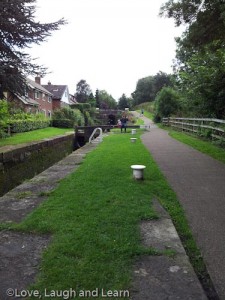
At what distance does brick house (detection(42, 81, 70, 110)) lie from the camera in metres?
61.1

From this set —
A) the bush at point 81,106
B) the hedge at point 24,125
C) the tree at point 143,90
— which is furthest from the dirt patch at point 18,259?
the tree at point 143,90

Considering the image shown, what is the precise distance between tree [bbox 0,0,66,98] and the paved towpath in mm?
9057

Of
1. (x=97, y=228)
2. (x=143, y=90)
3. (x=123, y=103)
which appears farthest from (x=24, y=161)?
(x=143, y=90)

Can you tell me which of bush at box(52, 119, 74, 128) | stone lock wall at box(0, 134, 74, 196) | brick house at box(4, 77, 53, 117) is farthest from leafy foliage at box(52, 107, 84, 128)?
stone lock wall at box(0, 134, 74, 196)

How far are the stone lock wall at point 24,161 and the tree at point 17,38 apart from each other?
11.7 ft

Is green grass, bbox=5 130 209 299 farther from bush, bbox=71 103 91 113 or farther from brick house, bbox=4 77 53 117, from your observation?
bush, bbox=71 103 91 113

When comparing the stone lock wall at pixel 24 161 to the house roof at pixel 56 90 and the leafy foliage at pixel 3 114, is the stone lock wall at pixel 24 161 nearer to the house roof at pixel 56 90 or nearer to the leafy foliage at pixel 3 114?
the leafy foliage at pixel 3 114

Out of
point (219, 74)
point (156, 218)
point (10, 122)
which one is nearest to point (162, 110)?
point (10, 122)

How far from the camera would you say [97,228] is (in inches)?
164

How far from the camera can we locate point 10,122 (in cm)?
2405

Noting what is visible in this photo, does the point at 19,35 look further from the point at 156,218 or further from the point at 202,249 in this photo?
the point at 202,249

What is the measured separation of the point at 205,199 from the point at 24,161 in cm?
870

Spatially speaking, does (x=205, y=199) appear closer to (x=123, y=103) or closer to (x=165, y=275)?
(x=165, y=275)

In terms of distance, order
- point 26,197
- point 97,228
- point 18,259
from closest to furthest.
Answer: point 18,259 < point 97,228 < point 26,197
